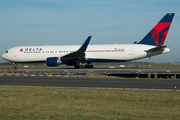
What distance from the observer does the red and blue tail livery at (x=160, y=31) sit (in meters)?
34.2

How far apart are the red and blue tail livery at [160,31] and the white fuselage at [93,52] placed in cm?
138

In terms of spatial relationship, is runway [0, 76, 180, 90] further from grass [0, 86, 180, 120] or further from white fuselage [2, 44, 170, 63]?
white fuselage [2, 44, 170, 63]

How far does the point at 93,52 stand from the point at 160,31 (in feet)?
36.5

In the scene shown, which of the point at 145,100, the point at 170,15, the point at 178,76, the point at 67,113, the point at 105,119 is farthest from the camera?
the point at 170,15

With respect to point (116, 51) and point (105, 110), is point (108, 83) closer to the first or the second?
point (105, 110)

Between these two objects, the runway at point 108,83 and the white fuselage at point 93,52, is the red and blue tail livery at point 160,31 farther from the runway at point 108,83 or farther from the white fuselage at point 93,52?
the runway at point 108,83

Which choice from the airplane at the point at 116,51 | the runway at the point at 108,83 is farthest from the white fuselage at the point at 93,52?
the runway at the point at 108,83

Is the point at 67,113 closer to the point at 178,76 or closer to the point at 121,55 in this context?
the point at 178,76

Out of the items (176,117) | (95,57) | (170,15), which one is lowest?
(176,117)

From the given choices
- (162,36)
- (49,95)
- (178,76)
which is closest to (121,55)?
(162,36)

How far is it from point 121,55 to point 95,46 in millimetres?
4588

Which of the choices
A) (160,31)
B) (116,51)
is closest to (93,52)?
(116,51)

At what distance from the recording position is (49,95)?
12.1m

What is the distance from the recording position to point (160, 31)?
34.4 m
